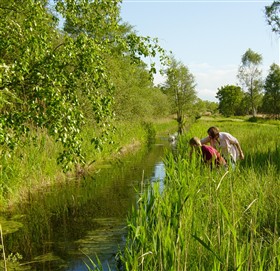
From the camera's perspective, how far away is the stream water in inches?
254

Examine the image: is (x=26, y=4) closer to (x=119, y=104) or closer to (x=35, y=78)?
(x=35, y=78)

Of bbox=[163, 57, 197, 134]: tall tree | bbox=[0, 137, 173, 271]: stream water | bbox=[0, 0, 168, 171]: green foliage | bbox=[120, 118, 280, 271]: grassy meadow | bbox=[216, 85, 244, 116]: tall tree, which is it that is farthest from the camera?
bbox=[216, 85, 244, 116]: tall tree

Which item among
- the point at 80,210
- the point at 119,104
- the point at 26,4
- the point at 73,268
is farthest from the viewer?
the point at 119,104

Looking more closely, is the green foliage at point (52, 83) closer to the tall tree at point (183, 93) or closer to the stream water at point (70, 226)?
the stream water at point (70, 226)

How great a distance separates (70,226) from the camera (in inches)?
330

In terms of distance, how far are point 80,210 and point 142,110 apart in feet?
71.8

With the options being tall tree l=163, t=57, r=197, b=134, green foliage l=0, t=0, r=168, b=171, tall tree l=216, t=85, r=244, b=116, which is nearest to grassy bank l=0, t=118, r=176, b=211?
green foliage l=0, t=0, r=168, b=171

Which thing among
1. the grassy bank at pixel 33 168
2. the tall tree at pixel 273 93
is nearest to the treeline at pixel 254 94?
the tall tree at pixel 273 93

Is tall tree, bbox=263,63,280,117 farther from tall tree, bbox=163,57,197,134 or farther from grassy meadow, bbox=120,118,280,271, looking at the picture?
grassy meadow, bbox=120,118,280,271

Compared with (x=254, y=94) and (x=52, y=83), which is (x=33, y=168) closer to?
(x=52, y=83)

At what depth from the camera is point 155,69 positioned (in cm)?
767

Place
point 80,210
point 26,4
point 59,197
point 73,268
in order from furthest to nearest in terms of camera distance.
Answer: point 59,197 → point 80,210 → point 26,4 → point 73,268

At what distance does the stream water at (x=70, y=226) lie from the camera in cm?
645

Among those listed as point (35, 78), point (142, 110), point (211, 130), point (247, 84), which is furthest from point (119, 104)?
point (247, 84)
